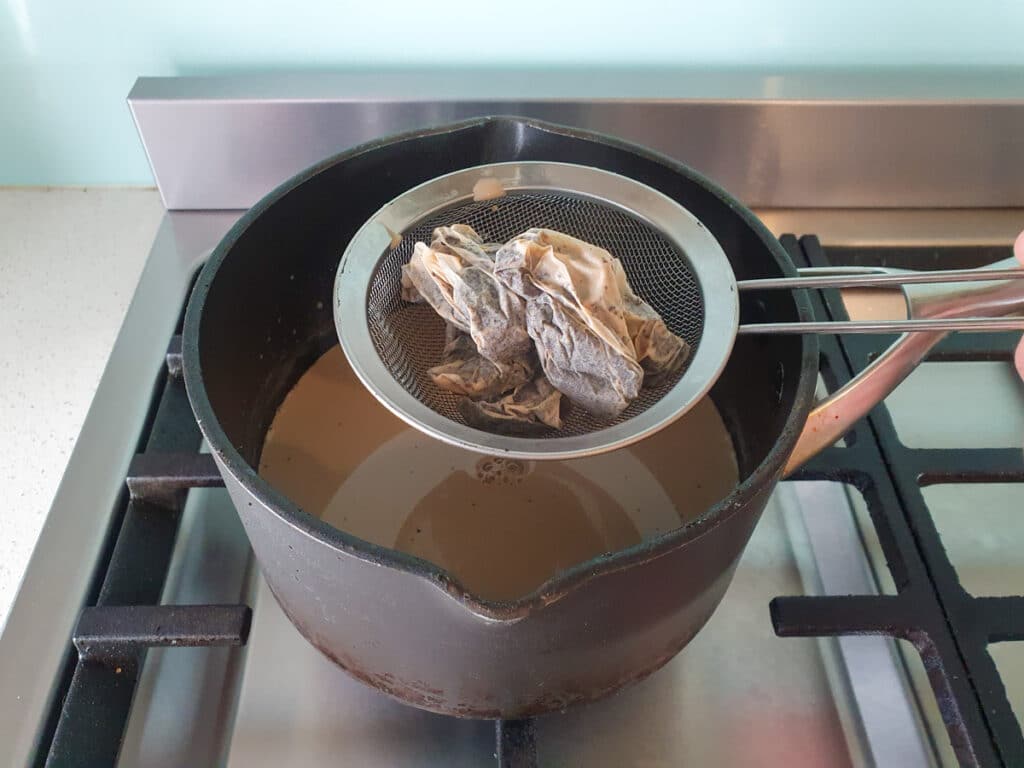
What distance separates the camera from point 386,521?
60 centimetres

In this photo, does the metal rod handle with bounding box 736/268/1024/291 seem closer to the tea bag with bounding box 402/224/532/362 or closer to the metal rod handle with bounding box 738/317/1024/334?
the metal rod handle with bounding box 738/317/1024/334

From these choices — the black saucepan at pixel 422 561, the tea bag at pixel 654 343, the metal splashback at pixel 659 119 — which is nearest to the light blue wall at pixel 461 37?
the metal splashback at pixel 659 119

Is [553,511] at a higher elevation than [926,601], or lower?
higher

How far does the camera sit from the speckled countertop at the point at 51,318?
0.60 meters

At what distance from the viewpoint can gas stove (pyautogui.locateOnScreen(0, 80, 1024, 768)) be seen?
49cm

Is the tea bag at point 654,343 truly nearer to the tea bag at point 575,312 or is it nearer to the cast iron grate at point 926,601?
the tea bag at point 575,312

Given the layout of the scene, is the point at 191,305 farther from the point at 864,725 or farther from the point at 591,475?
the point at 864,725

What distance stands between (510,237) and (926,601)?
1.23 ft

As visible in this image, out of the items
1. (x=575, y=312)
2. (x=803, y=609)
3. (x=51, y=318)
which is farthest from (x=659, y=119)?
(x=51, y=318)

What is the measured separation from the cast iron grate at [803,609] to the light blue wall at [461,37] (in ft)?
0.89

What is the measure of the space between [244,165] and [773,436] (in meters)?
0.51

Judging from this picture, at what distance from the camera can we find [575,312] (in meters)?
0.50

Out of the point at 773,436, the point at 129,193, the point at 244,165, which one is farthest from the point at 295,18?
the point at 773,436

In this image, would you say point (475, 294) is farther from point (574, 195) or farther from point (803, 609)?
point (803, 609)
